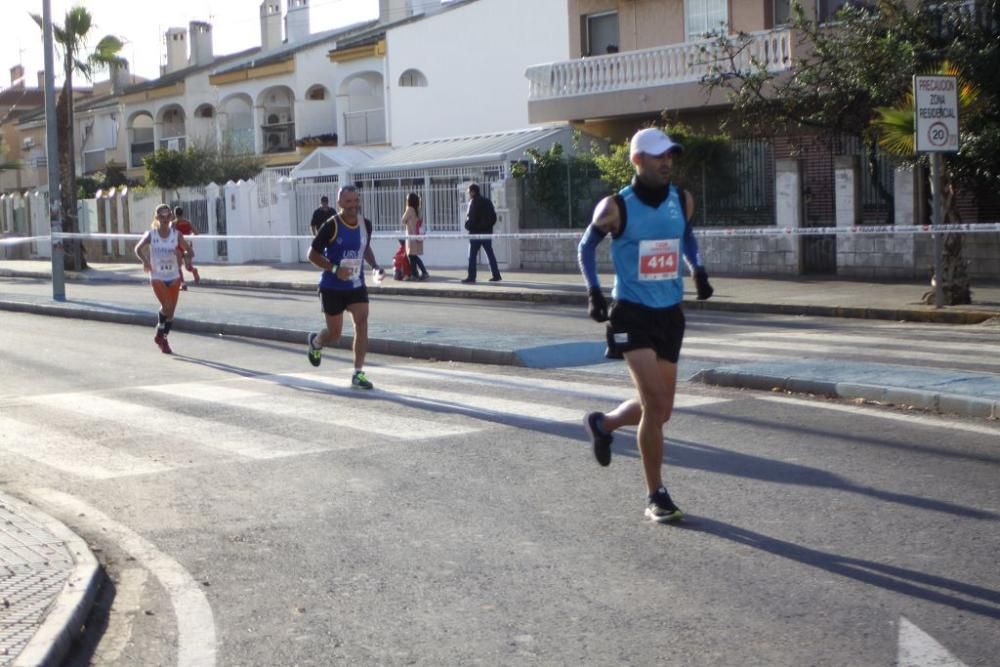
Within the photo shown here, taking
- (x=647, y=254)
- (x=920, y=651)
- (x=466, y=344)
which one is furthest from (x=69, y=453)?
(x=920, y=651)

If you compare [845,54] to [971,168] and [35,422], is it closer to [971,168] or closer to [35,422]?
[971,168]

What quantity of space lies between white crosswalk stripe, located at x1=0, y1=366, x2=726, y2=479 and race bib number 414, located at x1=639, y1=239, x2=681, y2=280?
3103mm

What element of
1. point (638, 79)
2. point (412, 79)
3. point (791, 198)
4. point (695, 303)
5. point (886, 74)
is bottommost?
point (695, 303)

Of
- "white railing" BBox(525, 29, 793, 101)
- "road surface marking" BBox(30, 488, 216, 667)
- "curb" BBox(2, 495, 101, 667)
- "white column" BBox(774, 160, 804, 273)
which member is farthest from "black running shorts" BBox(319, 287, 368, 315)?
"white railing" BBox(525, 29, 793, 101)

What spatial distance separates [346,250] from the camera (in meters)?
12.5

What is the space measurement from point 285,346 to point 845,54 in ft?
31.5

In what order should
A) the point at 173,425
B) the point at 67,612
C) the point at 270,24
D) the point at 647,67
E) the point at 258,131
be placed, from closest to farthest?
the point at 67,612 → the point at 173,425 → the point at 647,67 → the point at 258,131 → the point at 270,24

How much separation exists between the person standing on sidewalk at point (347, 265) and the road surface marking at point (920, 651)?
7.57 metres

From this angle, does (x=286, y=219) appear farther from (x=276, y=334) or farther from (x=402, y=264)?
(x=276, y=334)

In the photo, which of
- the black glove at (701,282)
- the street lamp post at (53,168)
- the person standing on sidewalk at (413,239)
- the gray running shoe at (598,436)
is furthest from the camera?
the person standing on sidewalk at (413,239)

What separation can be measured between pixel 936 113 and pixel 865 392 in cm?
727

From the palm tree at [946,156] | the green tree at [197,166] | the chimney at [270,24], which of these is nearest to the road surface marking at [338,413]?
the palm tree at [946,156]

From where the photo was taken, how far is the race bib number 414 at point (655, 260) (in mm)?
7035

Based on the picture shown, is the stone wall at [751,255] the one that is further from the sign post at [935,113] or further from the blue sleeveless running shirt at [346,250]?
the blue sleeveless running shirt at [346,250]
